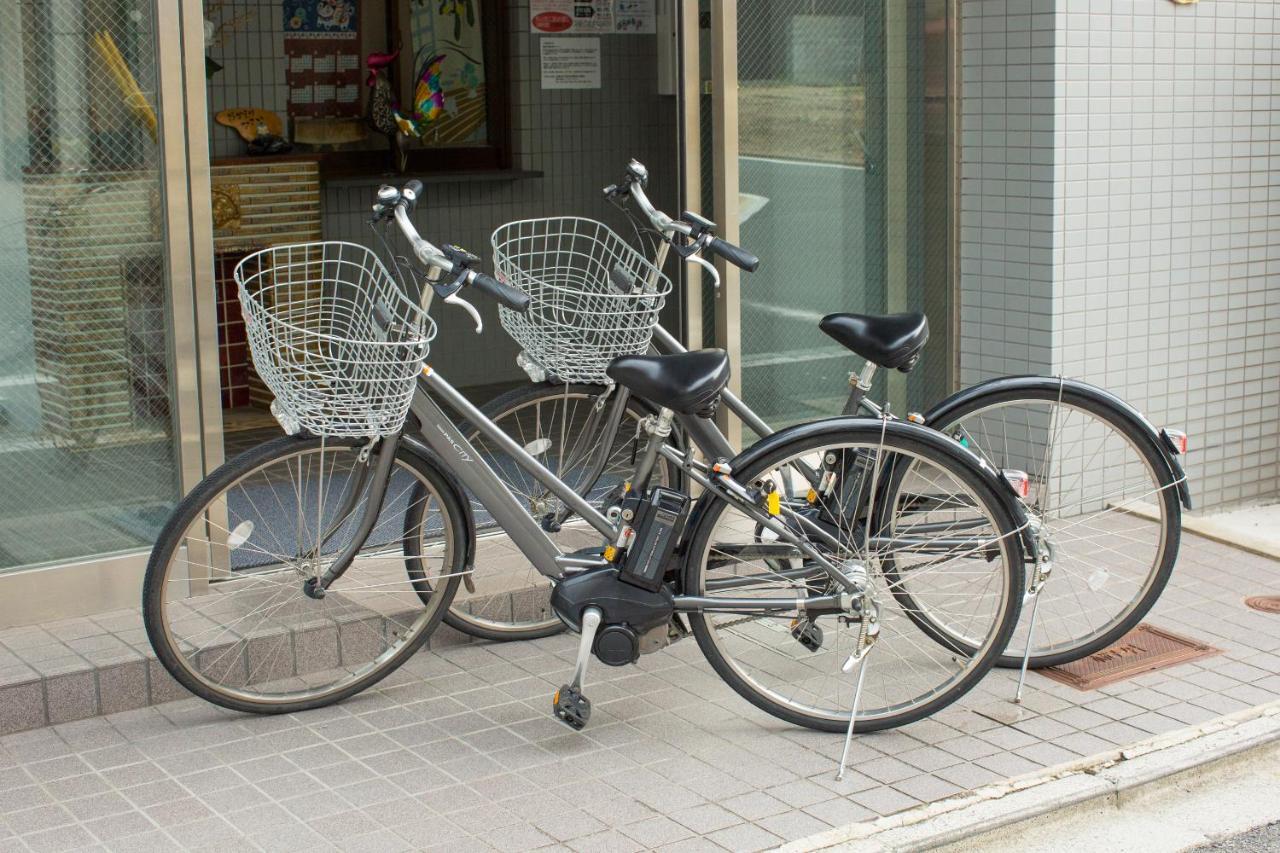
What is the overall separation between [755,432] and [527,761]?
1445 millimetres

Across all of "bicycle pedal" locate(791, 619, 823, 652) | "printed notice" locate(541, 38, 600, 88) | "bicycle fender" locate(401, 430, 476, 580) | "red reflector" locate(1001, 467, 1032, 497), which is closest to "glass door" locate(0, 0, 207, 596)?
"bicycle fender" locate(401, 430, 476, 580)

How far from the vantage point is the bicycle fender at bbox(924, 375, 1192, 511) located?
4715 millimetres

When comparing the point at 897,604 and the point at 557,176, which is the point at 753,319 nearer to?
the point at 897,604

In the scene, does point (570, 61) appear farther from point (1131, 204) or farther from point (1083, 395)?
point (1083, 395)

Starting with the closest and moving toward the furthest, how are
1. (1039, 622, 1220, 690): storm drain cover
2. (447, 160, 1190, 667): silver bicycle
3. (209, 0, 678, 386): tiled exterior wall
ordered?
1. (447, 160, 1190, 667): silver bicycle
2. (1039, 622, 1220, 690): storm drain cover
3. (209, 0, 678, 386): tiled exterior wall

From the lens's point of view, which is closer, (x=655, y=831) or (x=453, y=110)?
(x=655, y=831)

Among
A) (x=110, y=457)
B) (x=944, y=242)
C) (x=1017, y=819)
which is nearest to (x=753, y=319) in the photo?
(x=944, y=242)

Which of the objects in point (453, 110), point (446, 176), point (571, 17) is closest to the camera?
point (446, 176)

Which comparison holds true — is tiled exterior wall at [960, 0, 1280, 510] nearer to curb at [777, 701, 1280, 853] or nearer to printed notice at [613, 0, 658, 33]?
curb at [777, 701, 1280, 853]

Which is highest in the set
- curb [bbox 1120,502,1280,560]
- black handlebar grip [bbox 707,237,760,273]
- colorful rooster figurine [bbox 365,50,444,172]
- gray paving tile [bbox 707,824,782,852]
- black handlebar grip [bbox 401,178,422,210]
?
colorful rooster figurine [bbox 365,50,444,172]

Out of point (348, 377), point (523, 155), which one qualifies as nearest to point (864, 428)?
point (348, 377)

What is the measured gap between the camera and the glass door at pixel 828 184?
21.4 feet

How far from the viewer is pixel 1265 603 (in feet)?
18.7

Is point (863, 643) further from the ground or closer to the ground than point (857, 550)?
closer to the ground
